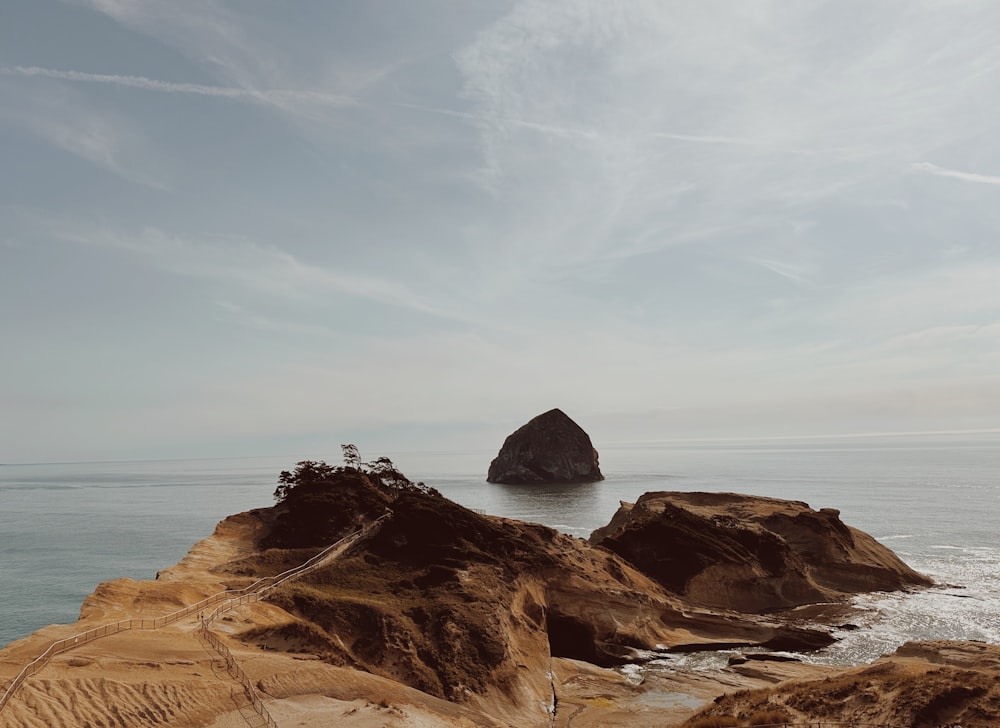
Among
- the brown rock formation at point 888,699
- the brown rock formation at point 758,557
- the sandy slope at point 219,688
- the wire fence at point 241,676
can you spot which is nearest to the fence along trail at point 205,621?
the wire fence at point 241,676

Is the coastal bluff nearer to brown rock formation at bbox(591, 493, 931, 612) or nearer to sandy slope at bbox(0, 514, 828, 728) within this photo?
sandy slope at bbox(0, 514, 828, 728)

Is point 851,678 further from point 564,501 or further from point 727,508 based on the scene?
point 564,501

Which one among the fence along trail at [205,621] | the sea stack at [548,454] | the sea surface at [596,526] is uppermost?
the sea stack at [548,454]

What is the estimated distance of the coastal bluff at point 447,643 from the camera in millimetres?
22359

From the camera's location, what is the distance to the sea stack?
179m

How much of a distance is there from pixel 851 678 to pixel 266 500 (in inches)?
5672

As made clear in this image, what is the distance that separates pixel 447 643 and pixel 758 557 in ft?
120

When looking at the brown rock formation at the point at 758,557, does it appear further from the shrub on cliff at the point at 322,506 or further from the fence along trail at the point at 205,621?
the fence along trail at the point at 205,621

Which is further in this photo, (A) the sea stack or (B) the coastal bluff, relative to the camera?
(A) the sea stack

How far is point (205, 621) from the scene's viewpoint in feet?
94.8

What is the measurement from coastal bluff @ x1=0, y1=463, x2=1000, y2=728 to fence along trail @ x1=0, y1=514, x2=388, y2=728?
0.45m

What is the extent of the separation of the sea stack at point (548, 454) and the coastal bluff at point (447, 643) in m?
121

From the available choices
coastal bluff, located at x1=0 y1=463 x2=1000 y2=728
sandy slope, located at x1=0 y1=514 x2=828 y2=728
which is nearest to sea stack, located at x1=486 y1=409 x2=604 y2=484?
coastal bluff, located at x1=0 y1=463 x2=1000 y2=728

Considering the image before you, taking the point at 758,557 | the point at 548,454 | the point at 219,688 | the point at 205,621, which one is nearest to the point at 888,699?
the point at 219,688
